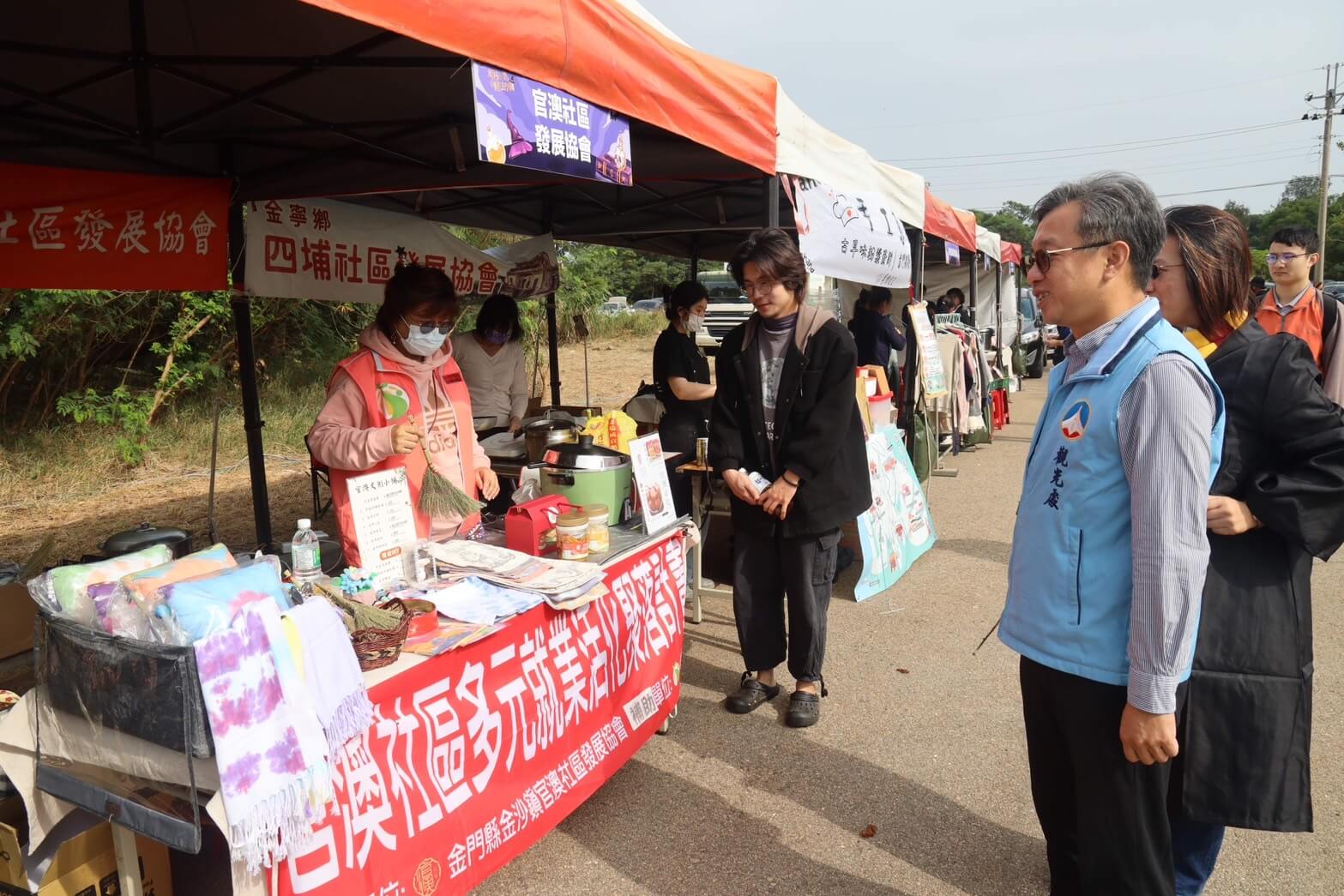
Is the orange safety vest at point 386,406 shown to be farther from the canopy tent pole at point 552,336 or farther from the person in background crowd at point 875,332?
the person in background crowd at point 875,332

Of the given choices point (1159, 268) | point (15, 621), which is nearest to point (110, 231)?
point (15, 621)

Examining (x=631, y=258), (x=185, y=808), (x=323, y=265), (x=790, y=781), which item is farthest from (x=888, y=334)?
(x=631, y=258)

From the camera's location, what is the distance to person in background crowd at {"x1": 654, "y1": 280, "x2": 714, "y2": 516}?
4.77 meters

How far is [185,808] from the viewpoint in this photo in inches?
62.9

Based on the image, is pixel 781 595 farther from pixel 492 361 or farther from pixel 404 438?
pixel 492 361

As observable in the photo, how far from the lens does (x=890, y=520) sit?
16.5ft

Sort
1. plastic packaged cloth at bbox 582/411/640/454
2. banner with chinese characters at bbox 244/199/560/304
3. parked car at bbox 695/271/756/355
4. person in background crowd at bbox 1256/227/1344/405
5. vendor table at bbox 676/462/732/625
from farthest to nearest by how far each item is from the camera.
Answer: parked car at bbox 695/271/756/355, banner with chinese characters at bbox 244/199/560/304, vendor table at bbox 676/462/732/625, person in background crowd at bbox 1256/227/1344/405, plastic packaged cloth at bbox 582/411/640/454

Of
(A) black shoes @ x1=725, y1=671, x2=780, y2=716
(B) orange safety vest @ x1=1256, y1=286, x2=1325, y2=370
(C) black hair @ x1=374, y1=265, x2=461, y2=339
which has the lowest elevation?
(A) black shoes @ x1=725, y1=671, x2=780, y2=716

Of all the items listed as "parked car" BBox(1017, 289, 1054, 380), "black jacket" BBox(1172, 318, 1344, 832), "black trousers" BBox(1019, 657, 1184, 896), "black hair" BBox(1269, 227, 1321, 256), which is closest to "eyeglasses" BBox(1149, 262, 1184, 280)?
"black jacket" BBox(1172, 318, 1344, 832)

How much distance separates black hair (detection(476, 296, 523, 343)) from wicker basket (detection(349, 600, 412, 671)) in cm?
381

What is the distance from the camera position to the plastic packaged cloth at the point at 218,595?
1497 millimetres

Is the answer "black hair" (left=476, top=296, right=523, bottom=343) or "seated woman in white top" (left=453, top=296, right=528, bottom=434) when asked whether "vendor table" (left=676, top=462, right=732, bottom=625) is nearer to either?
"seated woman in white top" (left=453, top=296, right=528, bottom=434)

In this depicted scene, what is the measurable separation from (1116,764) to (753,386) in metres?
1.93

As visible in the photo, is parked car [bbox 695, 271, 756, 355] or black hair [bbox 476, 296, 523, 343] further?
parked car [bbox 695, 271, 756, 355]
